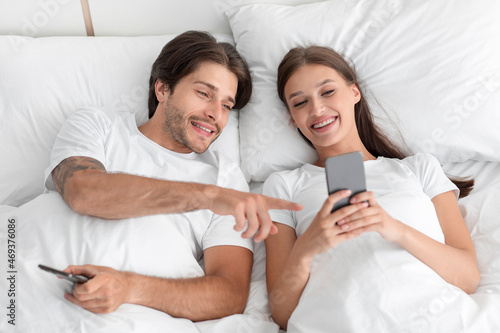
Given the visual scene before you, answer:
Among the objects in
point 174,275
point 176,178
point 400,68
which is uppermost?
point 400,68

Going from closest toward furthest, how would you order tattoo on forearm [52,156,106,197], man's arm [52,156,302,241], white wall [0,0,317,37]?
man's arm [52,156,302,241] → tattoo on forearm [52,156,106,197] → white wall [0,0,317,37]

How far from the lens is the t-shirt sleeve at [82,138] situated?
1.39 meters

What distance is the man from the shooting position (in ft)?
3.71

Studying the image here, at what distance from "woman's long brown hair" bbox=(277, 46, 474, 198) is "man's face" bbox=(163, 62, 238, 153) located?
21 centimetres

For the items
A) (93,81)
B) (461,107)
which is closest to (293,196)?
(461,107)

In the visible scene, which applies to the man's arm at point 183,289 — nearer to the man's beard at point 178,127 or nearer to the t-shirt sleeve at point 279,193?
the t-shirt sleeve at point 279,193

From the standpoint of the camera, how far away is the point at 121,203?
1.25 meters

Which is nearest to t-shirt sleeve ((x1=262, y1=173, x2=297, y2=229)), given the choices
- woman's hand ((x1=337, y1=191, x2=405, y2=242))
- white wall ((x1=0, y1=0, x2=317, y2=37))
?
woman's hand ((x1=337, y1=191, x2=405, y2=242))

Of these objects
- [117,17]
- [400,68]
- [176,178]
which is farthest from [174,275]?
[117,17]

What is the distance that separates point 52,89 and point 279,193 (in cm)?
93

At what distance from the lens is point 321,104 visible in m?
1.53

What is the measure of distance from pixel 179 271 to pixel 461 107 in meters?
1.12

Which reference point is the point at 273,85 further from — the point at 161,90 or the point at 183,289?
the point at 183,289

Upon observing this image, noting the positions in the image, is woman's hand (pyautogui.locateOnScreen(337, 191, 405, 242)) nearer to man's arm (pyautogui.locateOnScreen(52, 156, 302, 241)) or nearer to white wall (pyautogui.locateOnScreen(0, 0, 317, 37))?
man's arm (pyautogui.locateOnScreen(52, 156, 302, 241))
